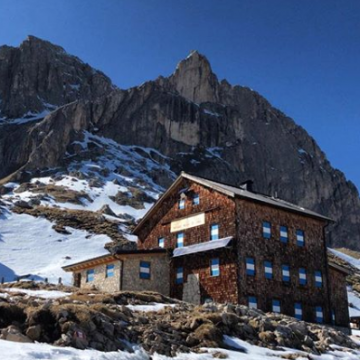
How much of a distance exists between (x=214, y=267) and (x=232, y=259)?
1.75m

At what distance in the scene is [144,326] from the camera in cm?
1995

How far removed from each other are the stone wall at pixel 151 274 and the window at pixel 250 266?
6720 mm

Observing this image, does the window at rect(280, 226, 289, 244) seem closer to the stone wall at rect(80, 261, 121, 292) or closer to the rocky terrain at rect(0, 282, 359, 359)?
the rocky terrain at rect(0, 282, 359, 359)

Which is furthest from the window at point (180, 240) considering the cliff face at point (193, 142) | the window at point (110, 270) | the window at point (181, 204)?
the cliff face at point (193, 142)

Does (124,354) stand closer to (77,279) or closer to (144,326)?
(144,326)

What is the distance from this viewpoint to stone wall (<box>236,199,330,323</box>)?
3688 cm

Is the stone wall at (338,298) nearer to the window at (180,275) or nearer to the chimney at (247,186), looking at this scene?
the chimney at (247,186)

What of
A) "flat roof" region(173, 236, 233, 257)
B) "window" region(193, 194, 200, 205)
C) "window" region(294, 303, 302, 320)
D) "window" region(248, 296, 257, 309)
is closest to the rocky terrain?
"window" region(248, 296, 257, 309)

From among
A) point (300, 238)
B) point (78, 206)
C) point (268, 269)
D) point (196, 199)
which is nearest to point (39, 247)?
point (78, 206)

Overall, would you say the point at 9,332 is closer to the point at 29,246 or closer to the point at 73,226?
the point at 29,246

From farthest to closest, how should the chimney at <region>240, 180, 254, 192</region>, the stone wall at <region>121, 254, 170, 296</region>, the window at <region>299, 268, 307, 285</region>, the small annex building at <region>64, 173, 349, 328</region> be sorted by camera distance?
the chimney at <region>240, 180, 254, 192</region> → the window at <region>299, 268, 307, 285</region> → the stone wall at <region>121, 254, 170, 296</region> → the small annex building at <region>64, 173, 349, 328</region>

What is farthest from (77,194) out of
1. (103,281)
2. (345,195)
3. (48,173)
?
(345,195)

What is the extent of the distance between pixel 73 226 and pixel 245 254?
60.0 metres

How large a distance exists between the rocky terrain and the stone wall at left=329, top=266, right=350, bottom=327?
15488mm
